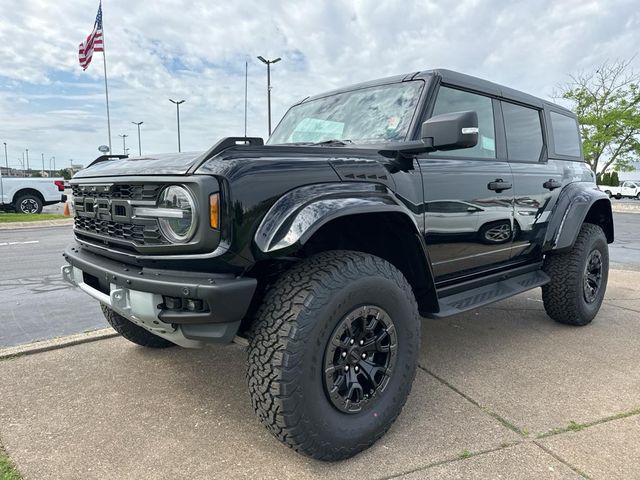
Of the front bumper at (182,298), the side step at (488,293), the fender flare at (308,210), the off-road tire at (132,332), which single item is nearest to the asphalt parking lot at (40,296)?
the off-road tire at (132,332)

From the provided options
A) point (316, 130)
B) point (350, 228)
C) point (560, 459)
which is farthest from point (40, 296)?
point (560, 459)

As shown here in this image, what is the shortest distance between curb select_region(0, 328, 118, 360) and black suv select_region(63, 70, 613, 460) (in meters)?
0.51

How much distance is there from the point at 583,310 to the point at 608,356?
62 centimetres

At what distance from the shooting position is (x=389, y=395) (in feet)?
7.62

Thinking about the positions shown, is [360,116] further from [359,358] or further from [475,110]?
[359,358]

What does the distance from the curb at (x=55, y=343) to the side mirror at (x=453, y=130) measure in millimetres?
2745

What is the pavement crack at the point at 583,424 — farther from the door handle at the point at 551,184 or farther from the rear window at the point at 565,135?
the rear window at the point at 565,135

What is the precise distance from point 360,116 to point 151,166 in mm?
1403

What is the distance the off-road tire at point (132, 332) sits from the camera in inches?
125

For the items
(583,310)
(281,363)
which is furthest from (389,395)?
(583,310)

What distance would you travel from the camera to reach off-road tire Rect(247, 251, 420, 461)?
1.97 meters

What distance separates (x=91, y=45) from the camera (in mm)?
22016

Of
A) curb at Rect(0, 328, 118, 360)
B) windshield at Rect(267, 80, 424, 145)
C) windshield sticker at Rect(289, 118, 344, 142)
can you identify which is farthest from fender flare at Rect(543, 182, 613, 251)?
curb at Rect(0, 328, 118, 360)

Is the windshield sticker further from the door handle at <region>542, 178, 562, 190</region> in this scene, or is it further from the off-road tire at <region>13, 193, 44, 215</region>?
the off-road tire at <region>13, 193, 44, 215</region>
